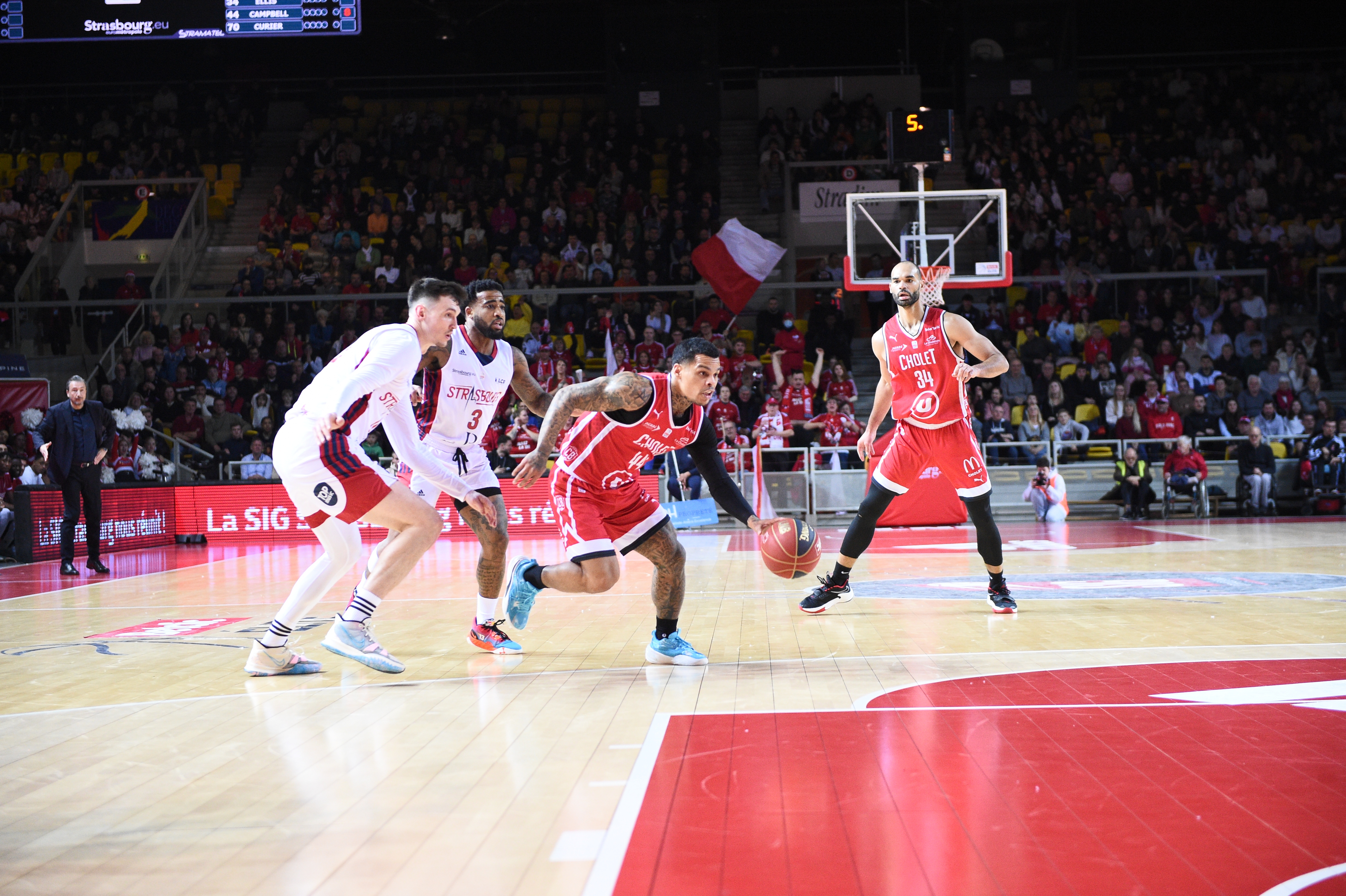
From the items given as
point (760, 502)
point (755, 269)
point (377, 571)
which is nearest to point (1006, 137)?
point (755, 269)

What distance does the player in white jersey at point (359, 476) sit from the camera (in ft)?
16.9

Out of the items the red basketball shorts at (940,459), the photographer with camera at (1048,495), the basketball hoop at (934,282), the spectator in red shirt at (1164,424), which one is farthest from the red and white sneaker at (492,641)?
the spectator in red shirt at (1164,424)

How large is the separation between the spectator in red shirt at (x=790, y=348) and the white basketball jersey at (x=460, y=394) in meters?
12.0

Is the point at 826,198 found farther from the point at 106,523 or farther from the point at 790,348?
the point at 106,523

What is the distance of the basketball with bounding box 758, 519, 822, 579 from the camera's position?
5.71 metres

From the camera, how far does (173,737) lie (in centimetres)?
422

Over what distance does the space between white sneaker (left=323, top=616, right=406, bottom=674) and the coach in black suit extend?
22.6 feet

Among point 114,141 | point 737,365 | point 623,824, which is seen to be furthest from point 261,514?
point 623,824

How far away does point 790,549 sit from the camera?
18.8 ft

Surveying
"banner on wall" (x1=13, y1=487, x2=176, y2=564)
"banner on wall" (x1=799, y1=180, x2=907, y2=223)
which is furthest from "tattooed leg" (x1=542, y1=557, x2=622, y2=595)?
"banner on wall" (x1=799, y1=180, x2=907, y2=223)

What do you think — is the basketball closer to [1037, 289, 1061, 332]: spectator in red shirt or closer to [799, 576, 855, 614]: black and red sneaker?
[799, 576, 855, 614]: black and red sneaker

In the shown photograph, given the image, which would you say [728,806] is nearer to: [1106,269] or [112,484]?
[112,484]

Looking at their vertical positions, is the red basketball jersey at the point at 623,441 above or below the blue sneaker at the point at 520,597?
above

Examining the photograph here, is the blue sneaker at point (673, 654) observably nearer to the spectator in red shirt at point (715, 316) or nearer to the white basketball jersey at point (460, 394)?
the white basketball jersey at point (460, 394)
